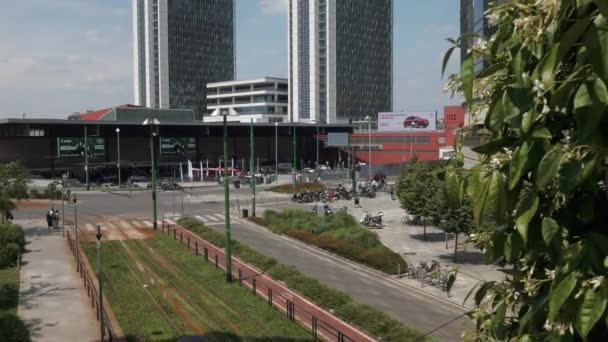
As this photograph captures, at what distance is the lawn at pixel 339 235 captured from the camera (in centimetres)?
2753

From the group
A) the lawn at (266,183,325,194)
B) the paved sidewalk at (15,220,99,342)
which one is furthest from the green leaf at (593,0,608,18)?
the lawn at (266,183,325,194)

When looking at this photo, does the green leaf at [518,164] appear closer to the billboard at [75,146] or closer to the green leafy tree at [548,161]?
the green leafy tree at [548,161]

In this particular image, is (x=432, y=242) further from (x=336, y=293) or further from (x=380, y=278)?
(x=336, y=293)

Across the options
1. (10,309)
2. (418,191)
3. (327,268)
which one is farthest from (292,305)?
(418,191)

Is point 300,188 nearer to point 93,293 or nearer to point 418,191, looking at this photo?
point 418,191

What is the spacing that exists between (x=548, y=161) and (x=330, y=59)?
479 feet

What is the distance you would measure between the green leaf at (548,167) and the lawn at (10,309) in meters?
16.2

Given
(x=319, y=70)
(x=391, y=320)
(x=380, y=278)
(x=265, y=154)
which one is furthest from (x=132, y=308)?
(x=319, y=70)

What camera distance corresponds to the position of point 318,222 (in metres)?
37.6

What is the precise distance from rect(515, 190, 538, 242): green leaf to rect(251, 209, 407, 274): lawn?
23492mm

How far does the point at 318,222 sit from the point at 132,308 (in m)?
18.5

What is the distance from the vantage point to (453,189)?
3.17 metres

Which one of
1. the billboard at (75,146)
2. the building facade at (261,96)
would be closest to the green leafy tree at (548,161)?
the billboard at (75,146)

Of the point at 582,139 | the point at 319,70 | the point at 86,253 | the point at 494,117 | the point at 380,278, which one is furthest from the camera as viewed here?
the point at 319,70
